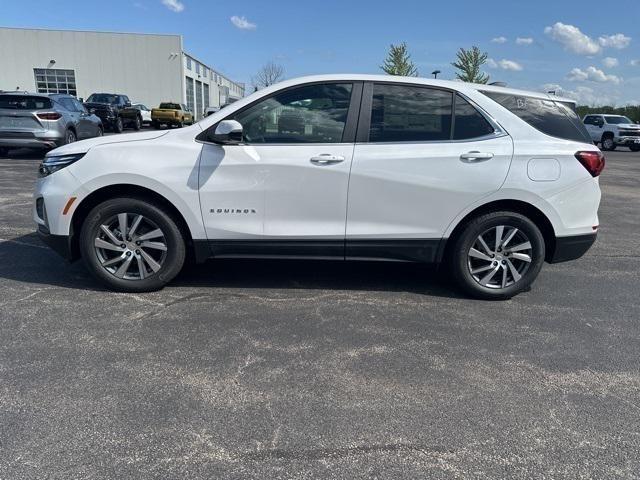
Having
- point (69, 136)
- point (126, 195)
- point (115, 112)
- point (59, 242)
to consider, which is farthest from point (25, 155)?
point (126, 195)

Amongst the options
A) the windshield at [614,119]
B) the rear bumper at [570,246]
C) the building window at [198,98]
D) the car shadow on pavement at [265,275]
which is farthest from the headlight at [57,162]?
the building window at [198,98]

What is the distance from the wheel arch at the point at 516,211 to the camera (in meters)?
4.24

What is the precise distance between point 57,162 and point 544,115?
415 centimetres

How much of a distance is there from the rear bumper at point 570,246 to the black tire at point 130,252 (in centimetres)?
322

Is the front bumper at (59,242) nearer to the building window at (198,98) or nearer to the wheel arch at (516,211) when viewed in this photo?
the wheel arch at (516,211)

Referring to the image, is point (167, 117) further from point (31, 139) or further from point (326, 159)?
point (326, 159)

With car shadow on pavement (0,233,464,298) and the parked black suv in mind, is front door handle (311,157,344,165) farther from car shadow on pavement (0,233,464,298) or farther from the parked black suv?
the parked black suv

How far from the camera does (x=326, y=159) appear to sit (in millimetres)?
4004

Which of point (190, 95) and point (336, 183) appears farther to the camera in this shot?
point (190, 95)

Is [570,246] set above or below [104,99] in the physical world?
below

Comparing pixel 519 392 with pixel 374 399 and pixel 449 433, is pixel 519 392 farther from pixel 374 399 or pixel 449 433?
pixel 374 399

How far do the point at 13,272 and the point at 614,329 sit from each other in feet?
Result: 17.6

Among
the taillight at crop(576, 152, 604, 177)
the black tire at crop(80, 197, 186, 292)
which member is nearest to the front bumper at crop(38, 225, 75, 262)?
the black tire at crop(80, 197, 186, 292)

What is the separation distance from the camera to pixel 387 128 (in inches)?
162
